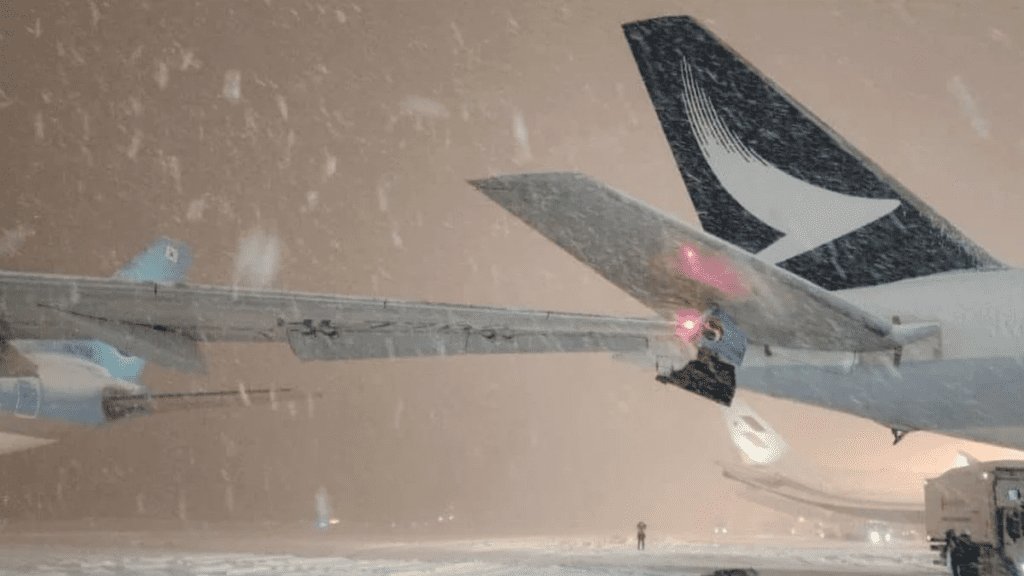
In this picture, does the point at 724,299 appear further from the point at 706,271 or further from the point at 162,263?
the point at 162,263

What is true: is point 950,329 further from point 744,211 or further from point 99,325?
point 99,325

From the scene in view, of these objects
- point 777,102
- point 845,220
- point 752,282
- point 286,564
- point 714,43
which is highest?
point 714,43

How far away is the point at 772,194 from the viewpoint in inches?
476

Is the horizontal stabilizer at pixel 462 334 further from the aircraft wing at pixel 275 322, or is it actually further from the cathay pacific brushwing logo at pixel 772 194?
the cathay pacific brushwing logo at pixel 772 194

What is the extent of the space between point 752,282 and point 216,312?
18.1 ft

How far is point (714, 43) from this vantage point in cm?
1138

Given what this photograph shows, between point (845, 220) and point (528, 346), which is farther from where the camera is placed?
point (845, 220)

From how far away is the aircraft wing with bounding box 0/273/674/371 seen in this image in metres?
8.40

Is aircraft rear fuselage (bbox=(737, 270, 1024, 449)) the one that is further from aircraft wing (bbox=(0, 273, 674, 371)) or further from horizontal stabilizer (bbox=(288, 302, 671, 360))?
aircraft wing (bbox=(0, 273, 674, 371))

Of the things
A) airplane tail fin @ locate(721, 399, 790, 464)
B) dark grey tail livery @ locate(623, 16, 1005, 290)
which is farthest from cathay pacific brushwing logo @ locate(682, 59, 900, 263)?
airplane tail fin @ locate(721, 399, 790, 464)

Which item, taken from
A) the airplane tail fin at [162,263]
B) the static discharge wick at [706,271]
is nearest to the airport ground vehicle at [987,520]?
the static discharge wick at [706,271]

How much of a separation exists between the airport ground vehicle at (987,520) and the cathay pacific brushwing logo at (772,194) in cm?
1237

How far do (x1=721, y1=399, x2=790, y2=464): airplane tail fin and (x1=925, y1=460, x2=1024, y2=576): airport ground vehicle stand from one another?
34.5 m

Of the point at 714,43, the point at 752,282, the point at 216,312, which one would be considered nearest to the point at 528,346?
the point at 752,282
